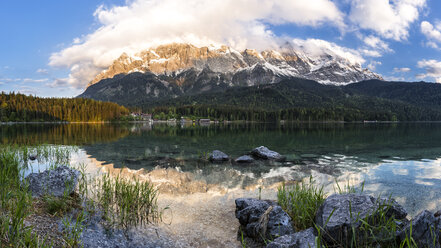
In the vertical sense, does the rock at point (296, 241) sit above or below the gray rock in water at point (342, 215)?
below

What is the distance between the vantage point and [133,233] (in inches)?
399

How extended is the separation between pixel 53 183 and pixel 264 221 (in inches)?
436

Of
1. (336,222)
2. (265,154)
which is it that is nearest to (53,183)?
(336,222)

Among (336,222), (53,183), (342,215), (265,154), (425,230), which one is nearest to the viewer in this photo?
(425,230)

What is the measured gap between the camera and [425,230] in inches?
276

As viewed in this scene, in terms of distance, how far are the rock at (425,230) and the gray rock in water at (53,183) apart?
46.4 ft

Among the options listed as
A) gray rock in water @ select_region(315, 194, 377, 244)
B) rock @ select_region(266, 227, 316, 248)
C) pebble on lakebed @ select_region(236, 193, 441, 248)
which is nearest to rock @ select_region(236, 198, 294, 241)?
pebble on lakebed @ select_region(236, 193, 441, 248)

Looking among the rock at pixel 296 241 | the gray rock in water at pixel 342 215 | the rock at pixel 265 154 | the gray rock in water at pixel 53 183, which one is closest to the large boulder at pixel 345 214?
the gray rock in water at pixel 342 215

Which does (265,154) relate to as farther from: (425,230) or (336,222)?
(425,230)

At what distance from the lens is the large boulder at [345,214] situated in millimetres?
8328

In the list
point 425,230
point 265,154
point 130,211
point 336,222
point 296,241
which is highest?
point 425,230

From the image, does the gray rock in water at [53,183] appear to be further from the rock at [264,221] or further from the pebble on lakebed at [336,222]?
the pebble on lakebed at [336,222]

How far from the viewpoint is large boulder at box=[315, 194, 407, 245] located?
8328 mm

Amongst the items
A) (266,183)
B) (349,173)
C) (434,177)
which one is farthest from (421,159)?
(266,183)
